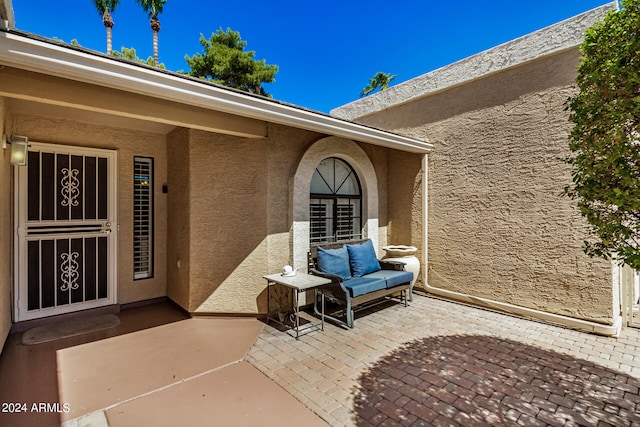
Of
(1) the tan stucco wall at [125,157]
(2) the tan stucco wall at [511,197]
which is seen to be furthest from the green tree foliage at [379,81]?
(1) the tan stucco wall at [125,157]

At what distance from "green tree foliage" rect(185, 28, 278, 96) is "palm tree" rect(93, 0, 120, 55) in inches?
281

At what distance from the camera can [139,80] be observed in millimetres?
3441

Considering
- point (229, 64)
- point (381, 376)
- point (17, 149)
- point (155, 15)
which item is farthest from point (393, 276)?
point (155, 15)

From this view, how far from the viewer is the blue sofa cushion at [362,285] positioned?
5.50 metres

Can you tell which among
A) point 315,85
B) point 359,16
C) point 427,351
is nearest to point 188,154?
point 427,351

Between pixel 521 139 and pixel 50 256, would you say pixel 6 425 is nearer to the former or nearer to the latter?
pixel 50 256

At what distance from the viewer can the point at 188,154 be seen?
19.2 feet

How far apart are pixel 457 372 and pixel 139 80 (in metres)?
5.47

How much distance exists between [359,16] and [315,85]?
1360 centimetres

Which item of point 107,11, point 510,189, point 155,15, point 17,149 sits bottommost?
point 510,189

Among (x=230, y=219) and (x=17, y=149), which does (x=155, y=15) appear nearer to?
(x=17, y=149)

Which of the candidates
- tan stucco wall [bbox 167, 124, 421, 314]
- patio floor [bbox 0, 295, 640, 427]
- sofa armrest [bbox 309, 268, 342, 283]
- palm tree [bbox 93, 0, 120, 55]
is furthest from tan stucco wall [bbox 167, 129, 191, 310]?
palm tree [bbox 93, 0, 120, 55]

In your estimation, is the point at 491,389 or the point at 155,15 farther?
the point at 155,15

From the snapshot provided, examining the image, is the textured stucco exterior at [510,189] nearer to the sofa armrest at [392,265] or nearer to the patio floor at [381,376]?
the patio floor at [381,376]
